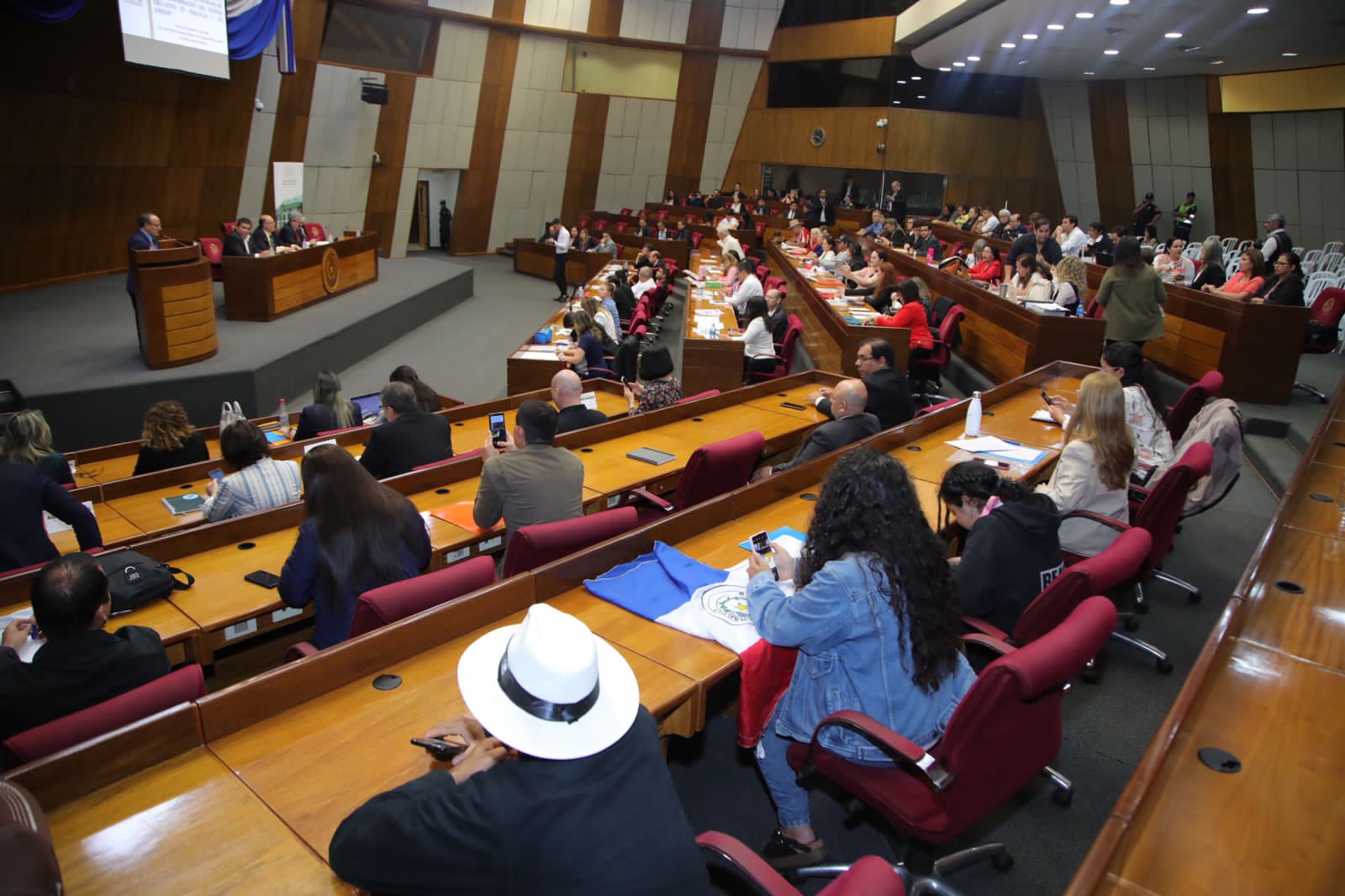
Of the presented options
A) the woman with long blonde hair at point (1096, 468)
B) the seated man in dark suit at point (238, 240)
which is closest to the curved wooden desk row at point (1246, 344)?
the woman with long blonde hair at point (1096, 468)

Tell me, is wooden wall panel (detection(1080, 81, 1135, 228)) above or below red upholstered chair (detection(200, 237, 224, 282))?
above

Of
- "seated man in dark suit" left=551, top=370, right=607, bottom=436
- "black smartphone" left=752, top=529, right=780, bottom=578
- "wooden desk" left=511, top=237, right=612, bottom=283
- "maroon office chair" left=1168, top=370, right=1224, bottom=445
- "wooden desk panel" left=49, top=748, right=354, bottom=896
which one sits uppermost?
"wooden desk" left=511, top=237, right=612, bottom=283

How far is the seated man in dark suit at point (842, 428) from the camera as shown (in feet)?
14.2

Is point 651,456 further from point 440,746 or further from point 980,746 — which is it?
point 440,746

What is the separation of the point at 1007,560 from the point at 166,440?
4173 mm

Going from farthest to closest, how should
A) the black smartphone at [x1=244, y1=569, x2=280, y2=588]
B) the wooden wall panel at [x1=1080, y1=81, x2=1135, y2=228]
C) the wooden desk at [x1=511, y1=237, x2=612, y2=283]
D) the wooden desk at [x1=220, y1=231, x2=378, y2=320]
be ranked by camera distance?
the wooden wall panel at [x1=1080, y1=81, x2=1135, y2=228] → the wooden desk at [x1=511, y1=237, x2=612, y2=283] → the wooden desk at [x1=220, y1=231, x2=378, y2=320] → the black smartphone at [x1=244, y1=569, x2=280, y2=588]

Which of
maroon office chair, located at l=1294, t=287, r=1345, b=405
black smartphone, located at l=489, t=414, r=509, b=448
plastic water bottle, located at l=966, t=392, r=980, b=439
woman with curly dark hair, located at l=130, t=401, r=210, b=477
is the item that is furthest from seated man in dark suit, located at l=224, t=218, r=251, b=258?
maroon office chair, located at l=1294, t=287, r=1345, b=405

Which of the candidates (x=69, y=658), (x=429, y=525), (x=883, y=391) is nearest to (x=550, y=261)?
(x=883, y=391)

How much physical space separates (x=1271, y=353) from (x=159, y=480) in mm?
7936

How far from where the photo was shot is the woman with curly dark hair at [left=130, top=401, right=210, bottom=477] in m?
4.57

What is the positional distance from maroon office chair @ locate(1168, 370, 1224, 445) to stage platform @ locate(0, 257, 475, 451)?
7.48 metres

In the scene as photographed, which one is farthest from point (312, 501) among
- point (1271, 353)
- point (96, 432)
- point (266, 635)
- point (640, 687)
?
point (1271, 353)

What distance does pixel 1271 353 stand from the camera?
698 centimetres

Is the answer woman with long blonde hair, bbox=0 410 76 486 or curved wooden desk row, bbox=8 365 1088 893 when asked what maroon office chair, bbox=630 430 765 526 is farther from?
woman with long blonde hair, bbox=0 410 76 486
